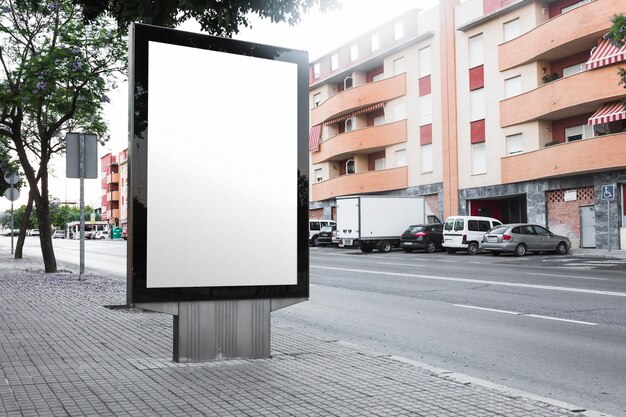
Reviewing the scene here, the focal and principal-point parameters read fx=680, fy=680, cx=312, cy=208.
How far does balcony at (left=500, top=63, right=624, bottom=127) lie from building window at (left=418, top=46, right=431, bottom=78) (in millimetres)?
7723

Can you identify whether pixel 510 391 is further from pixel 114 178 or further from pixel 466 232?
pixel 114 178

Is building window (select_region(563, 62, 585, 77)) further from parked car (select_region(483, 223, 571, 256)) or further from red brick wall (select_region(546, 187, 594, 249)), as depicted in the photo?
parked car (select_region(483, 223, 571, 256))

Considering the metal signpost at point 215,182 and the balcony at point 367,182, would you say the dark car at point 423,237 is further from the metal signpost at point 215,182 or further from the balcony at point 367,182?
the metal signpost at point 215,182

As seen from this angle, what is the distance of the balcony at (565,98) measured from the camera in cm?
2814

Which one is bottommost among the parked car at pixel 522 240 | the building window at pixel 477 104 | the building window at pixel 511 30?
the parked car at pixel 522 240

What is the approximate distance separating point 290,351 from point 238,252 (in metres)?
1.32

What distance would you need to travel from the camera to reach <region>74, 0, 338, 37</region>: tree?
29.6 feet

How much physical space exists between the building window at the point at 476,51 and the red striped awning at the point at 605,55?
8866mm

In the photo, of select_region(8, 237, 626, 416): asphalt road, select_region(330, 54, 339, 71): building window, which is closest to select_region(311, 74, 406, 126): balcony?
select_region(330, 54, 339, 71): building window

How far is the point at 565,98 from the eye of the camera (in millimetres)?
30312

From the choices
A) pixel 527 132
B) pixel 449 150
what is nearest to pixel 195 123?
pixel 527 132

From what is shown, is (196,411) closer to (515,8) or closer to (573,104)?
(573,104)

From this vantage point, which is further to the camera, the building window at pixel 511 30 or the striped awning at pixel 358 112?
the striped awning at pixel 358 112

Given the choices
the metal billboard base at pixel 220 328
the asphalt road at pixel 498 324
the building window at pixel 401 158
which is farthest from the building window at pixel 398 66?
the metal billboard base at pixel 220 328
